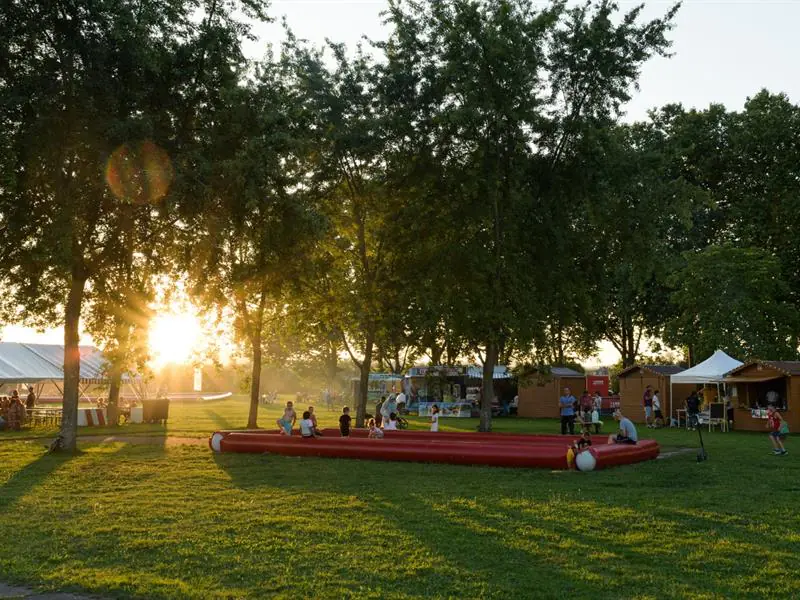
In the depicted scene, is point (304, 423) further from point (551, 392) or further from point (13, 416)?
point (551, 392)

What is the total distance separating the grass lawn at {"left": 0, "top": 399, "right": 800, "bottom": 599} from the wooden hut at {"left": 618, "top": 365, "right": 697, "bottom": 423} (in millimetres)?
24650

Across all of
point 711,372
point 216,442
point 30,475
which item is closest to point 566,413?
point 711,372

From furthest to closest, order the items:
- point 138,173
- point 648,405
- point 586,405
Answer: point 648,405 → point 586,405 → point 138,173

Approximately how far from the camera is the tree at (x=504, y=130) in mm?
29438

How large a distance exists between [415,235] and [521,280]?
14.8 ft

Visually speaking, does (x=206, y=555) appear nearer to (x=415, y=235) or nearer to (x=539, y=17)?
(x=415, y=235)

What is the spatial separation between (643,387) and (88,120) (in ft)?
106

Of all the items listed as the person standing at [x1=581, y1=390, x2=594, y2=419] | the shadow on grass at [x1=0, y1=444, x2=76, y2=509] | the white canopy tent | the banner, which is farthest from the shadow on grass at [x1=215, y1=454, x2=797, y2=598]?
the banner

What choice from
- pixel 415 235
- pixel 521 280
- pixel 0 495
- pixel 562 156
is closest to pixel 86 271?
pixel 0 495

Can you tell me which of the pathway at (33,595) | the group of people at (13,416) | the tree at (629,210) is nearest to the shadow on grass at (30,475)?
the pathway at (33,595)

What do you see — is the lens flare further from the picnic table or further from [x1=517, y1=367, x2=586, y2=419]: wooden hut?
[x1=517, y1=367, x2=586, y2=419]: wooden hut

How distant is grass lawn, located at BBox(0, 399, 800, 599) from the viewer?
337 inches

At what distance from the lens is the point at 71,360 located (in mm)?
23672

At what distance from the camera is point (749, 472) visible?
18516 millimetres
